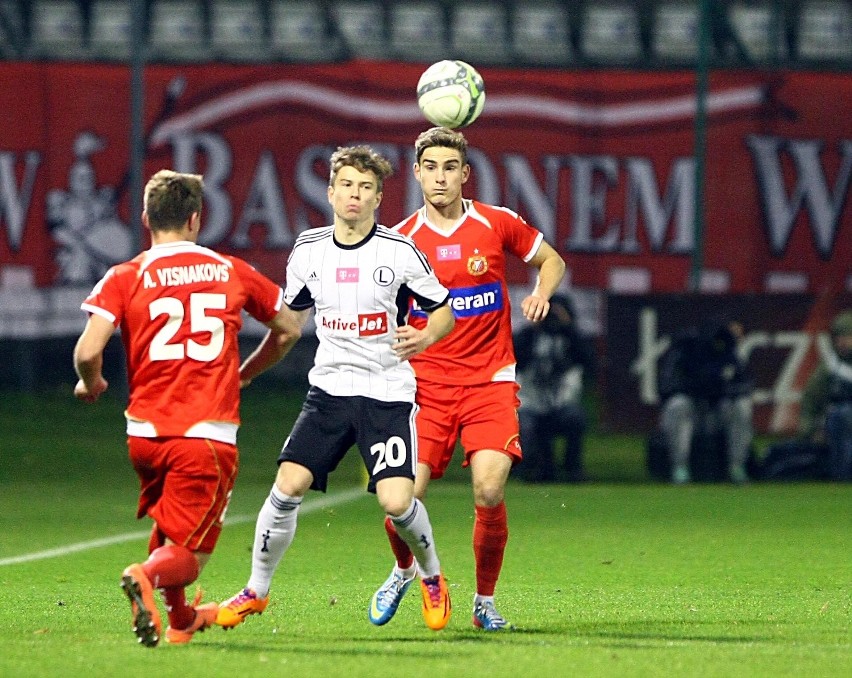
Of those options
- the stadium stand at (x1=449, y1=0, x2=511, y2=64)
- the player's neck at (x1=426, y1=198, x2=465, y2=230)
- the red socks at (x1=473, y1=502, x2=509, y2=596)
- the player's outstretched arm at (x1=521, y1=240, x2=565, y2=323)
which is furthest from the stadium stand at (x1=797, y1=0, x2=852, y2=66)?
the red socks at (x1=473, y1=502, x2=509, y2=596)

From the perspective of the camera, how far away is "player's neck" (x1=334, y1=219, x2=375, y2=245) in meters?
6.90

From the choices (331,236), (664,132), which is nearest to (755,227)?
(664,132)

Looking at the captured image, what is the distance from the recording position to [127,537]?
36.4ft

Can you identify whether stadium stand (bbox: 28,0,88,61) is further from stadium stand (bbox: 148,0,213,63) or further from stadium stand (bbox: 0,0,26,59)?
→ stadium stand (bbox: 148,0,213,63)

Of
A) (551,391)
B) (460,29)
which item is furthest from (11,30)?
(551,391)

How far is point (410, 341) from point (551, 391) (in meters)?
8.01

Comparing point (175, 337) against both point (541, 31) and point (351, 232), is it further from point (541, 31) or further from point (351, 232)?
point (541, 31)

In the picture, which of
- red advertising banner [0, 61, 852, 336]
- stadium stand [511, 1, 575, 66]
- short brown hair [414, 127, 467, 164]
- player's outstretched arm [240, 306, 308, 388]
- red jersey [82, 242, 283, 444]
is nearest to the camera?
red jersey [82, 242, 283, 444]

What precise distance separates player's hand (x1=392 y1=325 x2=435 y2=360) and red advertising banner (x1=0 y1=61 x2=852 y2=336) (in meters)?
11.9

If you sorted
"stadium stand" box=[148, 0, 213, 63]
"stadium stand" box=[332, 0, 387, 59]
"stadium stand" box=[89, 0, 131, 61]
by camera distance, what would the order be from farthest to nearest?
"stadium stand" box=[89, 0, 131, 61], "stadium stand" box=[332, 0, 387, 59], "stadium stand" box=[148, 0, 213, 63]

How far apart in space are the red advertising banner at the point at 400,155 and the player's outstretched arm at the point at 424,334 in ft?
38.4


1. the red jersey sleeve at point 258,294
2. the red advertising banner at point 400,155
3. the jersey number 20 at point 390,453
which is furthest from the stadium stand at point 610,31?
the red jersey sleeve at point 258,294

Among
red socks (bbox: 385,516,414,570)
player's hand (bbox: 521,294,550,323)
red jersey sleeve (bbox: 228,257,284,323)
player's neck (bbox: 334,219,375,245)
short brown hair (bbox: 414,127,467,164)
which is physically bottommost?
red socks (bbox: 385,516,414,570)

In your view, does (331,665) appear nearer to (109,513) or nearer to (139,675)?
(139,675)
